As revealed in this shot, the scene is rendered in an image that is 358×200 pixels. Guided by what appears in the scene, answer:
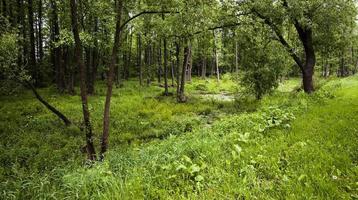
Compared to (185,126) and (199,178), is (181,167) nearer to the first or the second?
(199,178)

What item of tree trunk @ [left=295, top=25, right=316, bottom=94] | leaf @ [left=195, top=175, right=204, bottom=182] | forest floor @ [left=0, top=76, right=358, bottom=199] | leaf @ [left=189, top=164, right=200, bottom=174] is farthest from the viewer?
tree trunk @ [left=295, top=25, right=316, bottom=94]

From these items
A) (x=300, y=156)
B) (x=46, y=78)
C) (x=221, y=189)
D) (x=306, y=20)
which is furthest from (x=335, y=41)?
(x=46, y=78)

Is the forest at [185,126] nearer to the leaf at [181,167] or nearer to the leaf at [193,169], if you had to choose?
the leaf at [193,169]

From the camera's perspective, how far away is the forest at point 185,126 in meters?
4.74

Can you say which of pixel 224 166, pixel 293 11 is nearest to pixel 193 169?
pixel 224 166

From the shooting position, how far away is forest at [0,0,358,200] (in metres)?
4.74

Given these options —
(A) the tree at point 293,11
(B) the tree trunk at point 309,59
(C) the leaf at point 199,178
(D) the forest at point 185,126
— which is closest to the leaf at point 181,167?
(D) the forest at point 185,126

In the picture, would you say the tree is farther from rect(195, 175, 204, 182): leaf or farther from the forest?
rect(195, 175, 204, 182): leaf

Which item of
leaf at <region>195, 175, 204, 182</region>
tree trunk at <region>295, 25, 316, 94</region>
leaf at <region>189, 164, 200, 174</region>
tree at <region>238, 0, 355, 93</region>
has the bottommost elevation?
leaf at <region>195, 175, 204, 182</region>

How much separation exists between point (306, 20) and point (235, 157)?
44.6 feet

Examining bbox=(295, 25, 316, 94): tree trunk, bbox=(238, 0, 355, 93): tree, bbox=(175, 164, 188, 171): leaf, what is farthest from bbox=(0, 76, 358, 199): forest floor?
bbox=(295, 25, 316, 94): tree trunk

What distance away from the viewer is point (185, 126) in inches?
519

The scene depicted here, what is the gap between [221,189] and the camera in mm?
4367

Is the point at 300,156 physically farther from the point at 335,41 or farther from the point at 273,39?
the point at 335,41
